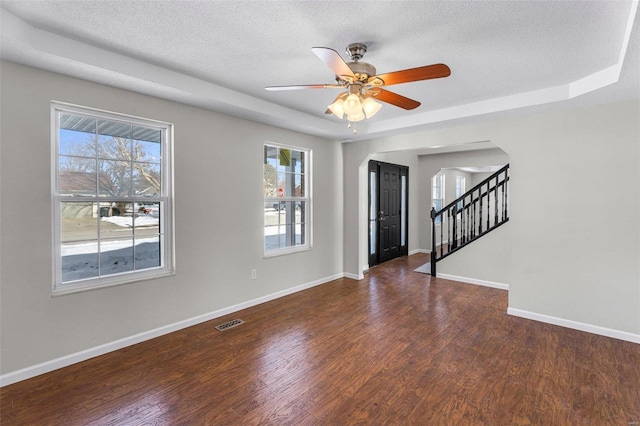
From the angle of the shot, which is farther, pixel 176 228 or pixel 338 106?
pixel 176 228

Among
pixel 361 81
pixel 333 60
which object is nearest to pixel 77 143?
pixel 333 60

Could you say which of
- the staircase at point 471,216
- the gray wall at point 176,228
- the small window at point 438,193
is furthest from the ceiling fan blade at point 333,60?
the small window at point 438,193

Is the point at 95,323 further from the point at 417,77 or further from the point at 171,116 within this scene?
the point at 417,77

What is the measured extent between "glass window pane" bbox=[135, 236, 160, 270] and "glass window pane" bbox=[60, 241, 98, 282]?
0.36 meters

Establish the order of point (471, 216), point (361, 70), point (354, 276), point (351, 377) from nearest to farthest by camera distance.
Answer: point (361, 70)
point (351, 377)
point (354, 276)
point (471, 216)

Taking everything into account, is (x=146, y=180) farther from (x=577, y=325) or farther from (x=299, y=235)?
(x=577, y=325)

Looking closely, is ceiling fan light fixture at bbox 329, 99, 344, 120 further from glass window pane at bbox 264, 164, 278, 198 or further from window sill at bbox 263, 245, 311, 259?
window sill at bbox 263, 245, 311, 259

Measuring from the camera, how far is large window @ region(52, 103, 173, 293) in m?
2.60

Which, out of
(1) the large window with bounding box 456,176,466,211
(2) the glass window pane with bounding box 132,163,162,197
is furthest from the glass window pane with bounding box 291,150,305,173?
(1) the large window with bounding box 456,176,466,211

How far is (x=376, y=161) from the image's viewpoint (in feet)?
20.8

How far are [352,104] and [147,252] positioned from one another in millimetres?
2521

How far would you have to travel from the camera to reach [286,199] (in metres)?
4.46

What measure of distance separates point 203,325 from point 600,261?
428 centimetres

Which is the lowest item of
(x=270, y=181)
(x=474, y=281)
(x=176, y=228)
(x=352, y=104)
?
(x=474, y=281)
